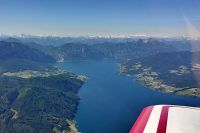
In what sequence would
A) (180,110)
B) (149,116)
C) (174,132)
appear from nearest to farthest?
(174,132) < (149,116) < (180,110)

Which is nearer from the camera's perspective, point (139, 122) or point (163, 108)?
point (139, 122)

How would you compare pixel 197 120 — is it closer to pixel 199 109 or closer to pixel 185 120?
pixel 185 120

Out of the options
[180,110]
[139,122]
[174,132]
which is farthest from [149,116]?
[174,132]

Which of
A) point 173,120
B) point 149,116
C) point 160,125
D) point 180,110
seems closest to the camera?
point 160,125

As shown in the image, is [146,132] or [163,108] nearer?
[146,132]

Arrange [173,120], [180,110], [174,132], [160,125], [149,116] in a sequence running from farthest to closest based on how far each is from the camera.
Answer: [180,110] < [149,116] < [173,120] < [160,125] < [174,132]

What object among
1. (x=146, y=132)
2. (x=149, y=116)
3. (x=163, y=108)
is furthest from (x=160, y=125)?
(x=163, y=108)

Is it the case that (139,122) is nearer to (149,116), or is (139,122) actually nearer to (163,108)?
(149,116)

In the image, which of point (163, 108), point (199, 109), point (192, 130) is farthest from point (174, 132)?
point (199, 109)

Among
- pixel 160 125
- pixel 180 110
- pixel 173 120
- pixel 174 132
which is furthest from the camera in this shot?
pixel 180 110
